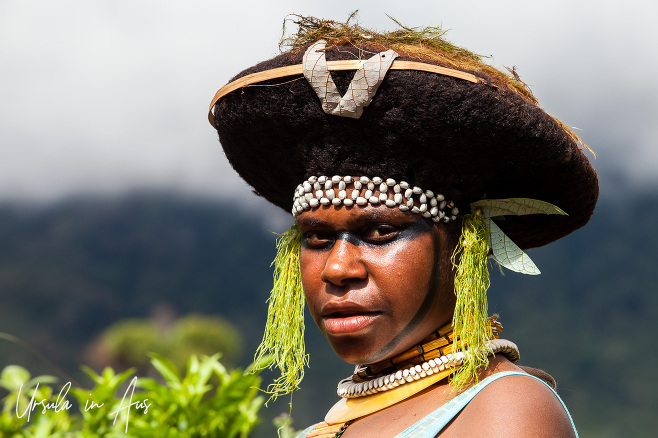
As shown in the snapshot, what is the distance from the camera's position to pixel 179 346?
6.82 meters

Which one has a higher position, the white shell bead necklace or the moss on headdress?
the moss on headdress

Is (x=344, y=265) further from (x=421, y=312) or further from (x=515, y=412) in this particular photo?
(x=515, y=412)

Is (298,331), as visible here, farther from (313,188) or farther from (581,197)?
(581,197)

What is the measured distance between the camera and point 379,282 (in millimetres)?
1754

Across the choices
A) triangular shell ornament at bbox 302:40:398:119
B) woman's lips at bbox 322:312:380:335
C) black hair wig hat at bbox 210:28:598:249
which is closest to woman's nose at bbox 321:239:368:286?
woman's lips at bbox 322:312:380:335

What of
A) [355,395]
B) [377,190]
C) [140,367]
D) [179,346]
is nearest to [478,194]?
[377,190]

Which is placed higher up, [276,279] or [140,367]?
[276,279]

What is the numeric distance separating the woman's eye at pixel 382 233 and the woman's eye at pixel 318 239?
0.45ft

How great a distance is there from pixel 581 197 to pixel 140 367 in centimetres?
625

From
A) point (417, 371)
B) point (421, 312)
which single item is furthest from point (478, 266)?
point (417, 371)

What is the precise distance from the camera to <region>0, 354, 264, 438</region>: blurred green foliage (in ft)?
8.23

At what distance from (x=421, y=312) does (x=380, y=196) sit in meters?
0.35

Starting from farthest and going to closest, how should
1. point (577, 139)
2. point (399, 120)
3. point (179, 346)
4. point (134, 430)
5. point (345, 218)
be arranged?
1. point (179, 346)
2. point (134, 430)
3. point (577, 139)
4. point (345, 218)
5. point (399, 120)

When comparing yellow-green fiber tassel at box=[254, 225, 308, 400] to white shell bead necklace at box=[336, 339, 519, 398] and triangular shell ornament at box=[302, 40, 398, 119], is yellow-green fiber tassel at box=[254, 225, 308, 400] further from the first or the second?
triangular shell ornament at box=[302, 40, 398, 119]
